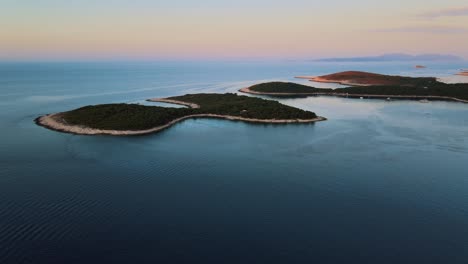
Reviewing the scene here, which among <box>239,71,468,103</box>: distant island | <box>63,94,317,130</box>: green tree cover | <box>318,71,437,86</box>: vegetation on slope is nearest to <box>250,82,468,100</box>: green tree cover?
<box>239,71,468,103</box>: distant island

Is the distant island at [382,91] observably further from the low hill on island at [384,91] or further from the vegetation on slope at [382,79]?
the vegetation on slope at [382,79]

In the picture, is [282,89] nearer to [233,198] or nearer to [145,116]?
[145,116]

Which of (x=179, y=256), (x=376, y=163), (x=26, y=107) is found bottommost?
(x=179, y=256)

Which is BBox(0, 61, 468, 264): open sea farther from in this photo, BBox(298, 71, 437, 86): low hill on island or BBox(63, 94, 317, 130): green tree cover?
BBox(298, 71, 437, 86): low hill on island

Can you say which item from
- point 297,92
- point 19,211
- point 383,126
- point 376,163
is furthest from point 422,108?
point 19,211

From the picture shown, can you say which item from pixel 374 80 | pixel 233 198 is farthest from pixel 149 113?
pixel 374 80

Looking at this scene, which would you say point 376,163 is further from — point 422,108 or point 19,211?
point 422,108

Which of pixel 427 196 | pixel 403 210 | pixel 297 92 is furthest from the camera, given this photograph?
pixel 297 92

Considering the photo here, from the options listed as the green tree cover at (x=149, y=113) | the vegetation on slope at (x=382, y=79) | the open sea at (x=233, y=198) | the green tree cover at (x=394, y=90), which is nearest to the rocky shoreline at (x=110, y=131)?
the green tree cover at (x=149, y=113)
